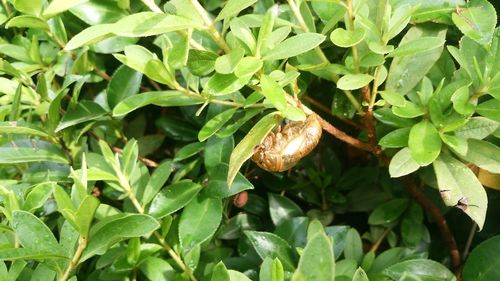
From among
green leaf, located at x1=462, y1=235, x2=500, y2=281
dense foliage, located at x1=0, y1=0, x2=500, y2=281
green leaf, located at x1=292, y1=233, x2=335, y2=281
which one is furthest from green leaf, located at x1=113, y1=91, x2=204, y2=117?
green leaf, located at x1=462, y1=235, x2=500, y2=281

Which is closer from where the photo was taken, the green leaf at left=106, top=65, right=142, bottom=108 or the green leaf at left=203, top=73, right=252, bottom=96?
the green leaf at left=203, top=73, right=252, bottom=96

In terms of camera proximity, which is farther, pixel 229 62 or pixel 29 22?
pixel 29 22

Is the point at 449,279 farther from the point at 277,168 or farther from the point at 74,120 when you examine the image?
the point at 74,120

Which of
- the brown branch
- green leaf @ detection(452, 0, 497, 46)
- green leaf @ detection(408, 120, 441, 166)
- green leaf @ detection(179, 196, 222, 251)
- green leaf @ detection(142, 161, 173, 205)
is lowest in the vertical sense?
the brown branch

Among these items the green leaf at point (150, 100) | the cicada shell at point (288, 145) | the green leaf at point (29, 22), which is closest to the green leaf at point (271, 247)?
the cicada shell at point (288, 145)

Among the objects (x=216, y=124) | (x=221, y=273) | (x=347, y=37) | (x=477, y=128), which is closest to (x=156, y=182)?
(x=216, y=124)

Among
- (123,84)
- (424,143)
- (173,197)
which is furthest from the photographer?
(123,84)

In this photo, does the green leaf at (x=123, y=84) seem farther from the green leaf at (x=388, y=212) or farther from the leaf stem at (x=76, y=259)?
the green leaf at (x=388, y=212)

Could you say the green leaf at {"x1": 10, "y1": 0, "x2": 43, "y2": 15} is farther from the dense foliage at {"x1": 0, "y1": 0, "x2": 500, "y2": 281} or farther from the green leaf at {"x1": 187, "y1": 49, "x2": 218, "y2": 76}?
the green leaf at {"x1": 187, "y1": 49, "x2": 218, "y2": 76}

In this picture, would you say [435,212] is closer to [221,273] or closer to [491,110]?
[491,110]
